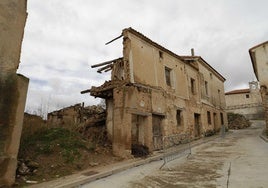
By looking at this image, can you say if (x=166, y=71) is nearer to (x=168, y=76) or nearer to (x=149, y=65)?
(x=168, y=76)

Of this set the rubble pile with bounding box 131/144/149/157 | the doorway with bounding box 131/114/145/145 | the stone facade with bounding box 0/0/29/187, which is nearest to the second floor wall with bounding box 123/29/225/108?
the doorway with bounding box 131/114/145/145

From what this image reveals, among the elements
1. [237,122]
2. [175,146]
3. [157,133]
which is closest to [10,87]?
[157,133]

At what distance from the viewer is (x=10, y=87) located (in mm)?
5988

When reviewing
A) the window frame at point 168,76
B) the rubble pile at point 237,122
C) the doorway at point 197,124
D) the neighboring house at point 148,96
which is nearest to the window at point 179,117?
the neighboring house at point 148,96

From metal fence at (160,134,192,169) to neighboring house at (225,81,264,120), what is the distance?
28.5 m

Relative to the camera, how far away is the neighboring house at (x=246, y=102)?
39625 mm

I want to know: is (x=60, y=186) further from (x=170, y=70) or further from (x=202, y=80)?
(x=202, y=80)

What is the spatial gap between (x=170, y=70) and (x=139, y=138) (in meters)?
5.81

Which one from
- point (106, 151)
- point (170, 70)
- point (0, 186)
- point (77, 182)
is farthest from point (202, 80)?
point (0, 186)

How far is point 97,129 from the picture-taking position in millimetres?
12453

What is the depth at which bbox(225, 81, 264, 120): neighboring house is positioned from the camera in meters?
39.6

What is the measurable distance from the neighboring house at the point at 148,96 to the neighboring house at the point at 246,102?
2489 cm

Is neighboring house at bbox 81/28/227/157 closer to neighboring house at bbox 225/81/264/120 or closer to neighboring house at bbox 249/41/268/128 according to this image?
neighboring house at bbox 249/41/268/128

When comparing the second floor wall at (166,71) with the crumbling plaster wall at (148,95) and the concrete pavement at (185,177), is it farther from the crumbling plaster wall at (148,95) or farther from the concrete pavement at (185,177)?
the concrete pavement at (185,177)
